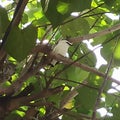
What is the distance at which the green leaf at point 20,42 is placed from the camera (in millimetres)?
666

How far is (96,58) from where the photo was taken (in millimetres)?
1032

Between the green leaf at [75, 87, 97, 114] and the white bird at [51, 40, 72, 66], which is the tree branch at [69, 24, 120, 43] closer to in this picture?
the white bird at [51, 40, 72, 66]

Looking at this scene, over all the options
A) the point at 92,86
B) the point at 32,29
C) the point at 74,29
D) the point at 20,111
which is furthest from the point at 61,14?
the point at 20,111

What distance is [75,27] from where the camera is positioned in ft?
2.91

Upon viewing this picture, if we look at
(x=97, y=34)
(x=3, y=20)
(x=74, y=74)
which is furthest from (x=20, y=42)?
(x=74, y=74)

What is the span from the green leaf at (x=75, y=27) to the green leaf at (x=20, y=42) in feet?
0.77

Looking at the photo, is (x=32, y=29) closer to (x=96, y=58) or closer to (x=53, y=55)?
(x=53, y=55)

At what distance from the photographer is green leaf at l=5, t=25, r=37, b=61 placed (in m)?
0.67

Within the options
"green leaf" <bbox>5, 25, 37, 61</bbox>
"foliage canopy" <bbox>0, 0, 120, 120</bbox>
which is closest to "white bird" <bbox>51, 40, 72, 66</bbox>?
"foliage canopy" <bbox>0, 0, 120, 120</bbox>

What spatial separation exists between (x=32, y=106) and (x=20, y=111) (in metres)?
0.11

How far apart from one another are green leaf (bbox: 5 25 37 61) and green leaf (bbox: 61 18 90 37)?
233 millimetres

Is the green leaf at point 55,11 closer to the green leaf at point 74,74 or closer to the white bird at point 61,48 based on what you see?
the white bird at point 61,48

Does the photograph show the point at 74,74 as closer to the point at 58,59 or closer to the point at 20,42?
the point at 58,59

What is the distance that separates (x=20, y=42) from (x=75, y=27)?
0.85 feet
